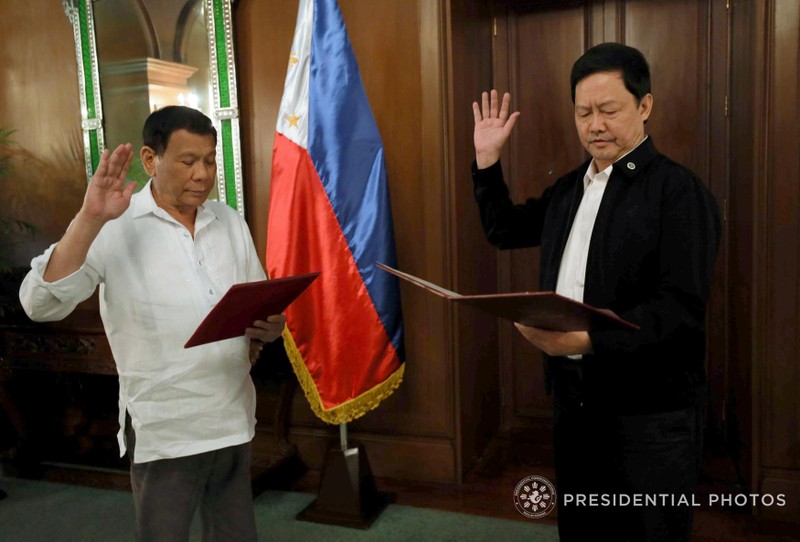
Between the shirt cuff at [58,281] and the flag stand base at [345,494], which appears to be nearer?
the shirt cuff at [58,281]

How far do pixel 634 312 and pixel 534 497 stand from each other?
5.24 ft

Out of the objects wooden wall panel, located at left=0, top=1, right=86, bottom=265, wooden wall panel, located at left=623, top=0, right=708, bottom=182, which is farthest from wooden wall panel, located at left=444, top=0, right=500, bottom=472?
wooden wall panel, located at left=0, top=1, right=86, bottom=265

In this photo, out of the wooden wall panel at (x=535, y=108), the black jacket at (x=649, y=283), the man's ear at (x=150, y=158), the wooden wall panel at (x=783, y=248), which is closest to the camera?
Answer: the black jacket at (x=649, y=283)

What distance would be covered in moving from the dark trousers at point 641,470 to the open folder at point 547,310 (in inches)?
10.6

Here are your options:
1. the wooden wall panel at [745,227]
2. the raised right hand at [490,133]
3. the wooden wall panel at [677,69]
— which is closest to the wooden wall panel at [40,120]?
the raised right hand at [490,133]

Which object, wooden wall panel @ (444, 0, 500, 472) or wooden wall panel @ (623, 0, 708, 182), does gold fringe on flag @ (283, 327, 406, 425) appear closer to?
wooden wall panel @ (444, 0, 500, 472)

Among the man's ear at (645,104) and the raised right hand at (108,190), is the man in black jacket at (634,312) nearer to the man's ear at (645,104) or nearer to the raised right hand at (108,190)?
the man's ear at (645,104)

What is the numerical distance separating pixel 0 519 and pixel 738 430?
306cm

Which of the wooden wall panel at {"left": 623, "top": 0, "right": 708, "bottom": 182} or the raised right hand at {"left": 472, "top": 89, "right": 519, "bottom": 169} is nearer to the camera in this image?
the raised right hand at {"left": 472, "top": 89, "right": 519, "bottom": 169}

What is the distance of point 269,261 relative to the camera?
2.50 metres

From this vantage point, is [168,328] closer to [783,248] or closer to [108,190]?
[108,190]

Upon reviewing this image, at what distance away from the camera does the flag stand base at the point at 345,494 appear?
252 cm

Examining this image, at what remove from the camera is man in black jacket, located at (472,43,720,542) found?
1.30 m

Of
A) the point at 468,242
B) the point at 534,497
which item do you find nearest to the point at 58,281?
the point at 468,242
